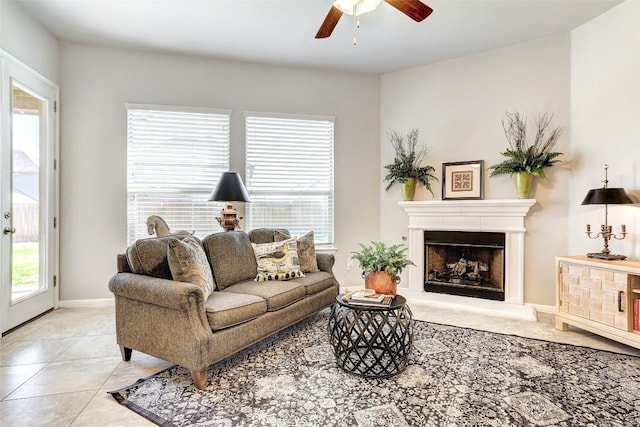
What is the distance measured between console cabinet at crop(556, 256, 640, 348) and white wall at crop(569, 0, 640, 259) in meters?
0.49

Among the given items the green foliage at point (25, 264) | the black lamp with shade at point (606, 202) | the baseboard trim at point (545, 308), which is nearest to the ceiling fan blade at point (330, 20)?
the black lamp with shade at point (606, 202)

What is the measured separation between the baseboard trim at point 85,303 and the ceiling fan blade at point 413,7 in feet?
13.7

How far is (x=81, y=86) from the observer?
3.85 m

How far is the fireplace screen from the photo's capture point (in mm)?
3920

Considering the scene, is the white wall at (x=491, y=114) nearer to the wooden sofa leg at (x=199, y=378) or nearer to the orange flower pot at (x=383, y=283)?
the orange flower pot at (x=383, y=283)

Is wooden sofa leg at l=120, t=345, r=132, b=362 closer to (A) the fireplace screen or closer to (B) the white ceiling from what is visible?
(B) the white ceiling

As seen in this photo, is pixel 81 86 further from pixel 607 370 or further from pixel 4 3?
pixel 607 370

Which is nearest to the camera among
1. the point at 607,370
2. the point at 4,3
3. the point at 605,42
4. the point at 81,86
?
the point at 607,370

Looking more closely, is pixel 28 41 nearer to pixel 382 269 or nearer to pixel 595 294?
pixel 382 269

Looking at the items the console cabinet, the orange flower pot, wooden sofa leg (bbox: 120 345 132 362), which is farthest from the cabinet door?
wooden sofa leg (bbox: 120 345 132 362)

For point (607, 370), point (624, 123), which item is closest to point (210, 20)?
point (624, 123)

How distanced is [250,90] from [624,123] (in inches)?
156

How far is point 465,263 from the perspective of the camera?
4.23 m

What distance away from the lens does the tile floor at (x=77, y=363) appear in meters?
1.89
